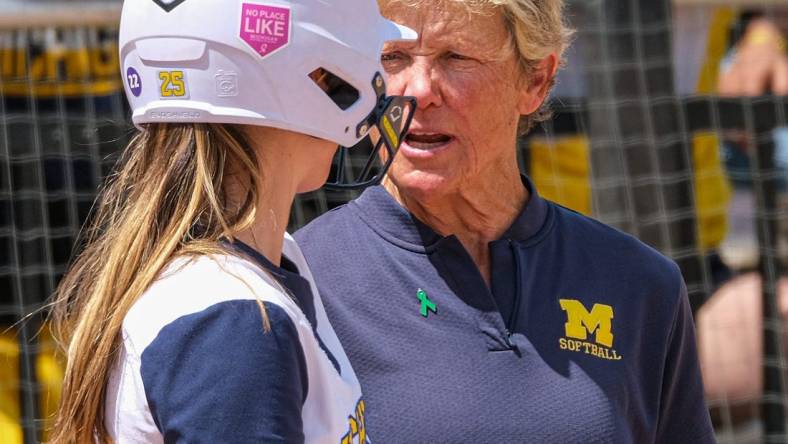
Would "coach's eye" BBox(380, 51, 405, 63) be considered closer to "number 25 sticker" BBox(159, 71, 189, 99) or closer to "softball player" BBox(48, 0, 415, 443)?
"softball player" BBox(48, 0, 415, 443)

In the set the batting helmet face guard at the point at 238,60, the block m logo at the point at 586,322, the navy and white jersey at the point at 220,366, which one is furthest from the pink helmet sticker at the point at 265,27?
the block m logo at the point at 586,322

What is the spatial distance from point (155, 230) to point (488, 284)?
864 millimetres

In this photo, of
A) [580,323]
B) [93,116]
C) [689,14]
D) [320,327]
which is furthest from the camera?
[689,14]

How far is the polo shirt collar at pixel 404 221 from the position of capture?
7.22 feet

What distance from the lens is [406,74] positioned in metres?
2.19

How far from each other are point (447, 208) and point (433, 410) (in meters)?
0.42

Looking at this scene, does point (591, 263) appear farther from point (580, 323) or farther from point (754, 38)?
point (754, 38)

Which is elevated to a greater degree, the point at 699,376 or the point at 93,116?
the point at 93,116

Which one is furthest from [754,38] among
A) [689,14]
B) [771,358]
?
[771,358]

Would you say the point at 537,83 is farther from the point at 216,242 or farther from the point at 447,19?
the point at 216,242

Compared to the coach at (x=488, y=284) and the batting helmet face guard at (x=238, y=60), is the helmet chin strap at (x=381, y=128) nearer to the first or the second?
the batting helmet face guard at (x=238, y=60)

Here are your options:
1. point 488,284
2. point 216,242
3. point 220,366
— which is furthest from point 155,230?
point 488,284

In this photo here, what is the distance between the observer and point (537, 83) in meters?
2.36

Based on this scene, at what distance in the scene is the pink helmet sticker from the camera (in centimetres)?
147
